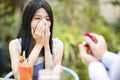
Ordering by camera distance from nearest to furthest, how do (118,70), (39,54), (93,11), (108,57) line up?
(118,70)
(108,57)
(39,54)
(93,11)

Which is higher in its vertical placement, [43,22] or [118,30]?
[43,22]

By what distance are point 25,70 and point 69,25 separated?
2948 millimetres

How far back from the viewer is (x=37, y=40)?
1.89m

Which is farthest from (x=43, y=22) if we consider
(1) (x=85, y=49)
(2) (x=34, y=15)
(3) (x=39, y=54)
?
(1) (x=85, y=49)

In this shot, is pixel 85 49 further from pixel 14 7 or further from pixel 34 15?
pixel 14 7

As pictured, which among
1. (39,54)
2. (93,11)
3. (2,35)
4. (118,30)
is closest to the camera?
(39,54)

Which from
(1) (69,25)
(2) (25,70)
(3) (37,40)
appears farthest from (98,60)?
(1) (69,25)

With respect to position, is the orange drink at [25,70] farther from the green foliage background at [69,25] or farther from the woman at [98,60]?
the green foliage background at [69,25]

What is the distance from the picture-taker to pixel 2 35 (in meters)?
4.29

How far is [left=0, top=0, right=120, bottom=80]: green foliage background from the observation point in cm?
414

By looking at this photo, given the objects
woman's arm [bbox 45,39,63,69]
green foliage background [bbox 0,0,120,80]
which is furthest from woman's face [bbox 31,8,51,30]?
green foliage background [bbox 0,0,120,80]

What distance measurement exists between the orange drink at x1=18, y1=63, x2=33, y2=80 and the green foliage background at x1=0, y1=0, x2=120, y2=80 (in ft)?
7.08

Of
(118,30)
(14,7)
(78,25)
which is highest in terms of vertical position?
(14,7)

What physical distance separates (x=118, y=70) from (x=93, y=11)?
337 centimetres
